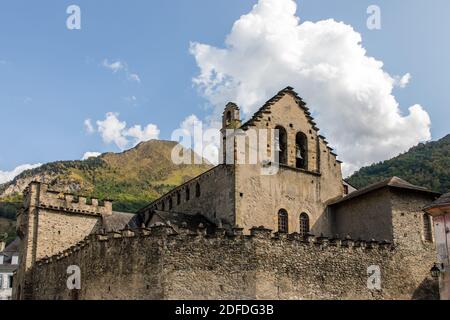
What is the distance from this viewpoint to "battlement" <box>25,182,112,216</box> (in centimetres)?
4756

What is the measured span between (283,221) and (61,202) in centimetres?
1799

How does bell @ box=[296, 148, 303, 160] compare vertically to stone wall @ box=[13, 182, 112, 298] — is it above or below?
above

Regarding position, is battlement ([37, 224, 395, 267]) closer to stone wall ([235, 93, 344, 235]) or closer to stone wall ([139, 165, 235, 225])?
stone wall ([235, 93, 344, 235])

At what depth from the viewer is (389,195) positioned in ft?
139

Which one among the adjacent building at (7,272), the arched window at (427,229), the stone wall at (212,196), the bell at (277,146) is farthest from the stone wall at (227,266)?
the adjacent building at (7,272)

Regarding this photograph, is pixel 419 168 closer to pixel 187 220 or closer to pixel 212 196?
pixel 212 196

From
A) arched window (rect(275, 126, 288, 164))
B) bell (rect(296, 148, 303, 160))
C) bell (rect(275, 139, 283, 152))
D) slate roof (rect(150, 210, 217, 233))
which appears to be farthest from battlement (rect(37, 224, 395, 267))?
bell (rect(296, 148, 303, 160))

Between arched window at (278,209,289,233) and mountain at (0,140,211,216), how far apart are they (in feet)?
235

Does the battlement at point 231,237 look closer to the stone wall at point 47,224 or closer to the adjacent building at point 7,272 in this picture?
the stone wall at point 47,224

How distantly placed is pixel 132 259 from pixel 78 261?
5.99 m

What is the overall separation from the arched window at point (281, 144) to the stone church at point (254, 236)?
A: 0.08m

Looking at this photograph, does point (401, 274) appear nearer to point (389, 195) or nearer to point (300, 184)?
point (389, 195)

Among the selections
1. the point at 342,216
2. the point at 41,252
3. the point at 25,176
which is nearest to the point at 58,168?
the point at 25,176

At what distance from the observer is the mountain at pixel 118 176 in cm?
12706
